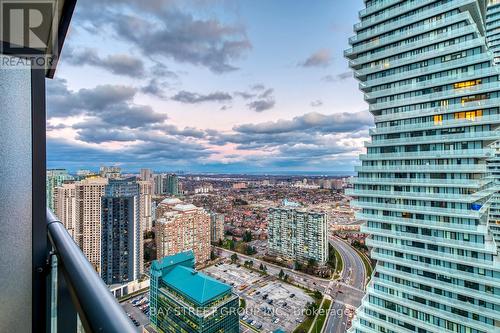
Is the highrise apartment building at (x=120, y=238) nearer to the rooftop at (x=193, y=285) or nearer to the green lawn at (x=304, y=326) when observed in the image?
the rooftop at (x=193, y=285)

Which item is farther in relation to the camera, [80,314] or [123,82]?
[123,82]

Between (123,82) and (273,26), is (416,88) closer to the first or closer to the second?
(273,26)

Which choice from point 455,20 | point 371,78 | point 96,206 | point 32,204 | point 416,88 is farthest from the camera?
point 96,206

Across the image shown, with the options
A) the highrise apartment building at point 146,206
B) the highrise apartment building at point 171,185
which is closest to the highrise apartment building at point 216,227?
the highrise apartment building at point 146,206

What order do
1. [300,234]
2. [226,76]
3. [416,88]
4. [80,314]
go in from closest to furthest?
[80,314] → [416,88] → [226,76] → [300,234]

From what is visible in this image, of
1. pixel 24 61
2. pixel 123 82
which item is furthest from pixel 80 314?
pixel 123 82

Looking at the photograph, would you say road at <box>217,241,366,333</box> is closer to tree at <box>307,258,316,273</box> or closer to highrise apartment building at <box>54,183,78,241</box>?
tree at <box>307,258,316,273</box>
